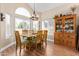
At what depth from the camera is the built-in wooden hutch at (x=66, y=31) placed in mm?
4078

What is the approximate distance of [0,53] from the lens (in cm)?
337

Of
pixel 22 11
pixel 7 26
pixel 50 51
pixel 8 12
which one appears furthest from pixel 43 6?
pixel 7 26

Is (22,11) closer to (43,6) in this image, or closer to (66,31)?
(43,6)

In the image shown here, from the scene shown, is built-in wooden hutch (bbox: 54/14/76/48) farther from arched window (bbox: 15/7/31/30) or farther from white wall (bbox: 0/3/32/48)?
white wall (bbox: 0/3/32/48)

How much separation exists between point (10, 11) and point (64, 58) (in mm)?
2383

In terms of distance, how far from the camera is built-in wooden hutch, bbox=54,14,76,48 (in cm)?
408

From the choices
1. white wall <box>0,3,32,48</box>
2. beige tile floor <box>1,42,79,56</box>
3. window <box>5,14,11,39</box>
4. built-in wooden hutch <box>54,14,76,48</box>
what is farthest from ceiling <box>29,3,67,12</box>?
beige tile floor <box>1,42,79,56</box>

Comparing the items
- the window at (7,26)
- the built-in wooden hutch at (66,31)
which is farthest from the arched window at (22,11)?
the built-in wooden hutch at (66,31)

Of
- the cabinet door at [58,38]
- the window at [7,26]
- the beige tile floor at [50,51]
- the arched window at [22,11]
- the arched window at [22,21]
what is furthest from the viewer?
the cabinet door at [58,38]

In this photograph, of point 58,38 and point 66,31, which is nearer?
point 58,38

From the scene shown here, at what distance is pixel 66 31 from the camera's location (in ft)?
14.6

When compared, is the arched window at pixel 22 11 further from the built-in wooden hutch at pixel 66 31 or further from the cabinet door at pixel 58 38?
the cabinet door at pixel 58 38

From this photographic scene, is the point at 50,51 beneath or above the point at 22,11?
beneath

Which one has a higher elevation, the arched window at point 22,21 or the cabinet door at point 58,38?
the arched window at point 22,21
